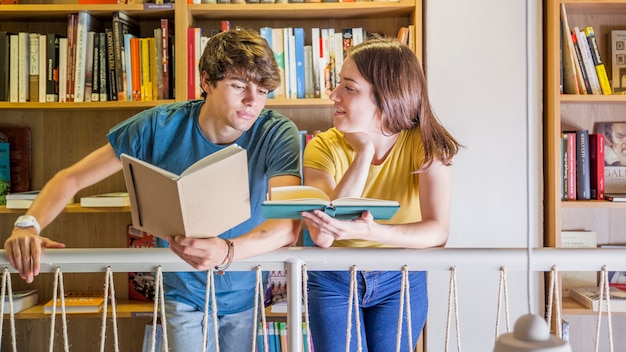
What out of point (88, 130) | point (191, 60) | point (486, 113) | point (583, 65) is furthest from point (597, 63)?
point (88, 130)

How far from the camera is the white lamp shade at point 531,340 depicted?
676mm

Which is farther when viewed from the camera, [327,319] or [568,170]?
[568,170]

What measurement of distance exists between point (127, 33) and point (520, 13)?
1488 millimetres

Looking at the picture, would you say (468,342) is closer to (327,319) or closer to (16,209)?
(327,319)

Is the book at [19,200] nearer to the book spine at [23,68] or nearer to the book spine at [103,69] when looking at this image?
the book spine at [23,68]

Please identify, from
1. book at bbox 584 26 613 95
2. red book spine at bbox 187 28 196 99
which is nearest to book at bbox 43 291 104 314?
red book spine at bbox 187 28 196 99

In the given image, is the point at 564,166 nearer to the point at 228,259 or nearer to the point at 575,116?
the point at 575,116

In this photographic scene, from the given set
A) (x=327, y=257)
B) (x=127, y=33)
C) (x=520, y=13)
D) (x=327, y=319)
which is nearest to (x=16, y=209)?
(x=127, y=33)

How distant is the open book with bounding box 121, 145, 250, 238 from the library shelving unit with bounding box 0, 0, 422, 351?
4.58 feet

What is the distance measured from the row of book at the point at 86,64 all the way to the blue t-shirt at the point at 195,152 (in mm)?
943

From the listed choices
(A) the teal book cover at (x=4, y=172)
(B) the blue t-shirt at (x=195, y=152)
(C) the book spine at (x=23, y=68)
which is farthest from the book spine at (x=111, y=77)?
(B) the blue t-shirt at (x=195, y=152)

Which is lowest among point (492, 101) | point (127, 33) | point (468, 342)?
point (468, 342)

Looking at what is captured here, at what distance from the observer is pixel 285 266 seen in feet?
4.27

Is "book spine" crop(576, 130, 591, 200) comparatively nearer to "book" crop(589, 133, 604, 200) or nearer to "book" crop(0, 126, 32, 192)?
"book" crop(589, 133, 604, 200)
